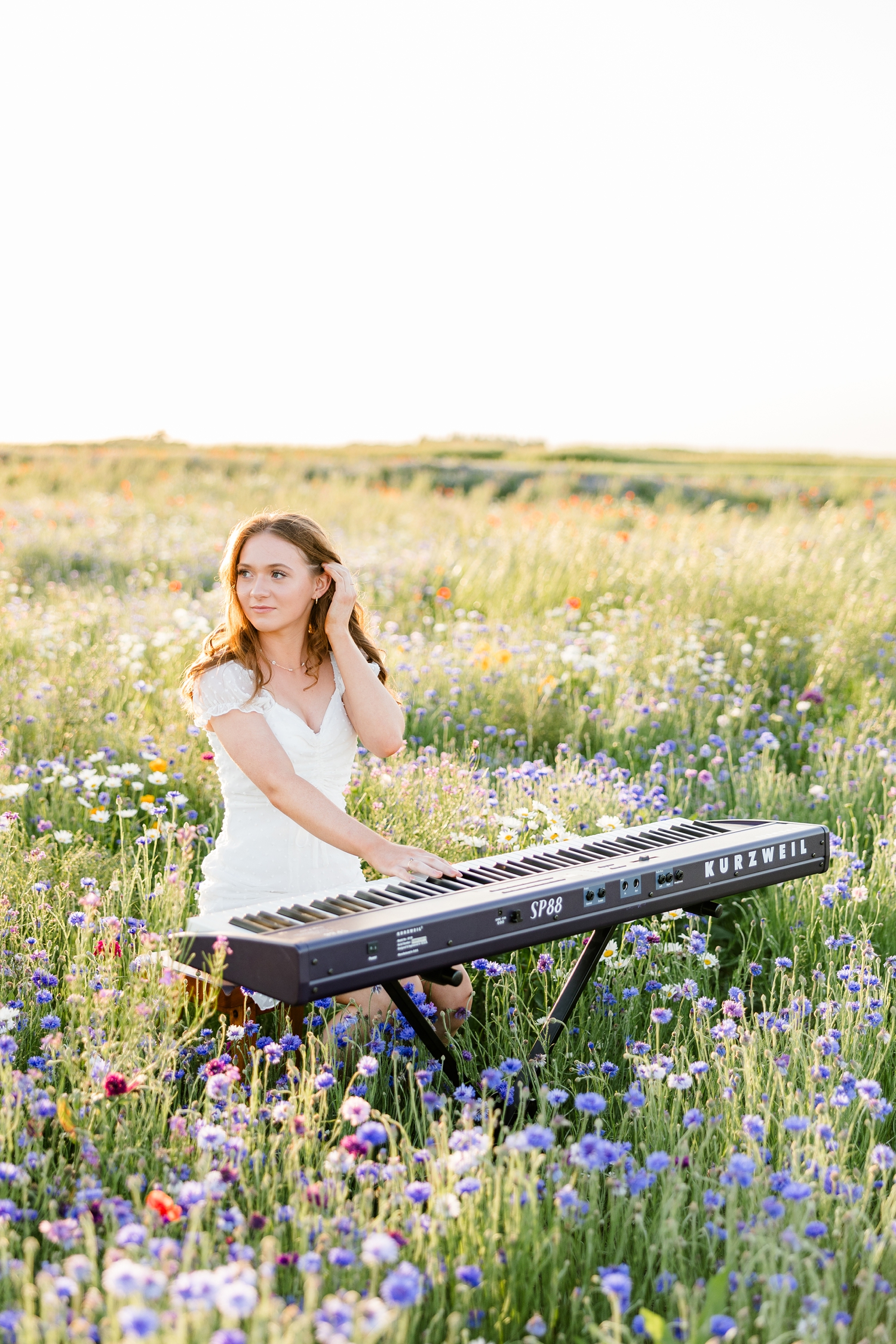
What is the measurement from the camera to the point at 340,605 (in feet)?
9.84

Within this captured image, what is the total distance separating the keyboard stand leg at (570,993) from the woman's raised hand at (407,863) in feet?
1.15

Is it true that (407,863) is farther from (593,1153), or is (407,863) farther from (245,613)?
(245,613)

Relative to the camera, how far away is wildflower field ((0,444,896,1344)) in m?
1.59

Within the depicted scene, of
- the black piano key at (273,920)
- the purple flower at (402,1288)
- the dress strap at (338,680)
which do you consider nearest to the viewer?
the purple flower at (402,1288)

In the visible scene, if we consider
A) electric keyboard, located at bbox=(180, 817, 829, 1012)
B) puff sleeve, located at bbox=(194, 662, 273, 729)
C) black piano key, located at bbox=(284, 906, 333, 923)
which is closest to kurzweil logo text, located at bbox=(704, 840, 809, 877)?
electric keyboard, located at bbox=(180, 817, 829, 1012)

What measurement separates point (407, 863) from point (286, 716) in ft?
2.38

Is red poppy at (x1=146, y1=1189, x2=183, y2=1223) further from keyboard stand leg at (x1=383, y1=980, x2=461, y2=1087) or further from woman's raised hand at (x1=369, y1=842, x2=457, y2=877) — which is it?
woman's raised hand at (x1=369, y1=842, x2=457, y2=877)

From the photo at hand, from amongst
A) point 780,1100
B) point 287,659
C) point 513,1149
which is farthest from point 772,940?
point 513,1149

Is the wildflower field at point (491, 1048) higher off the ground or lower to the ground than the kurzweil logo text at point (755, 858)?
lower

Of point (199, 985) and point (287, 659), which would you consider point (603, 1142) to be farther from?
A: point (287, 659)

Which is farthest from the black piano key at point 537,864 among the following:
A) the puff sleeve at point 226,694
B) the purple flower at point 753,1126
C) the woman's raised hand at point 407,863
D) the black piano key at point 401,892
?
the puff sleeve at point 226,694

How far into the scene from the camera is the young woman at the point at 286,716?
279cm

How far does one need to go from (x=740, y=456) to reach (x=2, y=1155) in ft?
137

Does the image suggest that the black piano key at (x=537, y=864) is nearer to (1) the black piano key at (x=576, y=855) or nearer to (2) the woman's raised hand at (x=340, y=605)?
(1) the black piano key at (x=576, y=855)
